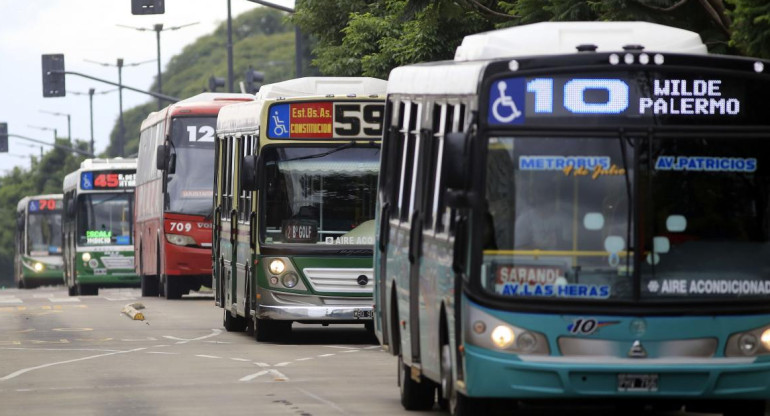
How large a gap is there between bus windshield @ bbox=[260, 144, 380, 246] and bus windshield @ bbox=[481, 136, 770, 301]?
33.5 feet

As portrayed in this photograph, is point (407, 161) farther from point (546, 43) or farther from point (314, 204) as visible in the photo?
point (314, 204)

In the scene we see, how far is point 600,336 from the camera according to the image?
480 inches

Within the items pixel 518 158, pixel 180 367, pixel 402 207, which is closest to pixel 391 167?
pixel 402 207

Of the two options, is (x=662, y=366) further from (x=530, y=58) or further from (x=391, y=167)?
(x=391, y=167)

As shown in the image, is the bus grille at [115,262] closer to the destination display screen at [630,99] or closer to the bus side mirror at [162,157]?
the bus side mirror at [162,157]

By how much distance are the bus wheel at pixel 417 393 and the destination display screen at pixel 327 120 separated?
776 cm

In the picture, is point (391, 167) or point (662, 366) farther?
point (391, 167)

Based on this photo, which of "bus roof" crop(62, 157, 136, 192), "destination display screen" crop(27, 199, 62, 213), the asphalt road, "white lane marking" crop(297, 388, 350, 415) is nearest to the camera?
"white lane marking" crop(297, 388, 350, 415)

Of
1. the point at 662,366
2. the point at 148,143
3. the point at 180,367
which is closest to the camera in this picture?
the point at 662,366

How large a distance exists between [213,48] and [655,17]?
17373 cm

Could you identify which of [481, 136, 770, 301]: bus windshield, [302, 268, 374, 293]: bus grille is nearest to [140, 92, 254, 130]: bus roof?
[302, 268, 374, 293]: bus grille

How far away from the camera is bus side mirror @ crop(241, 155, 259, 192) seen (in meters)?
22.8

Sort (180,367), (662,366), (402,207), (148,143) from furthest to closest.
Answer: (148,143) → (180,367) → (402,207) → (662,366)

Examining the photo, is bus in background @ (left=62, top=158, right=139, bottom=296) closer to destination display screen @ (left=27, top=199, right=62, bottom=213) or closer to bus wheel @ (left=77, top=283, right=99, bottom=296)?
bus wheel @ (left=77, top=283, right=99, bottom=296)
